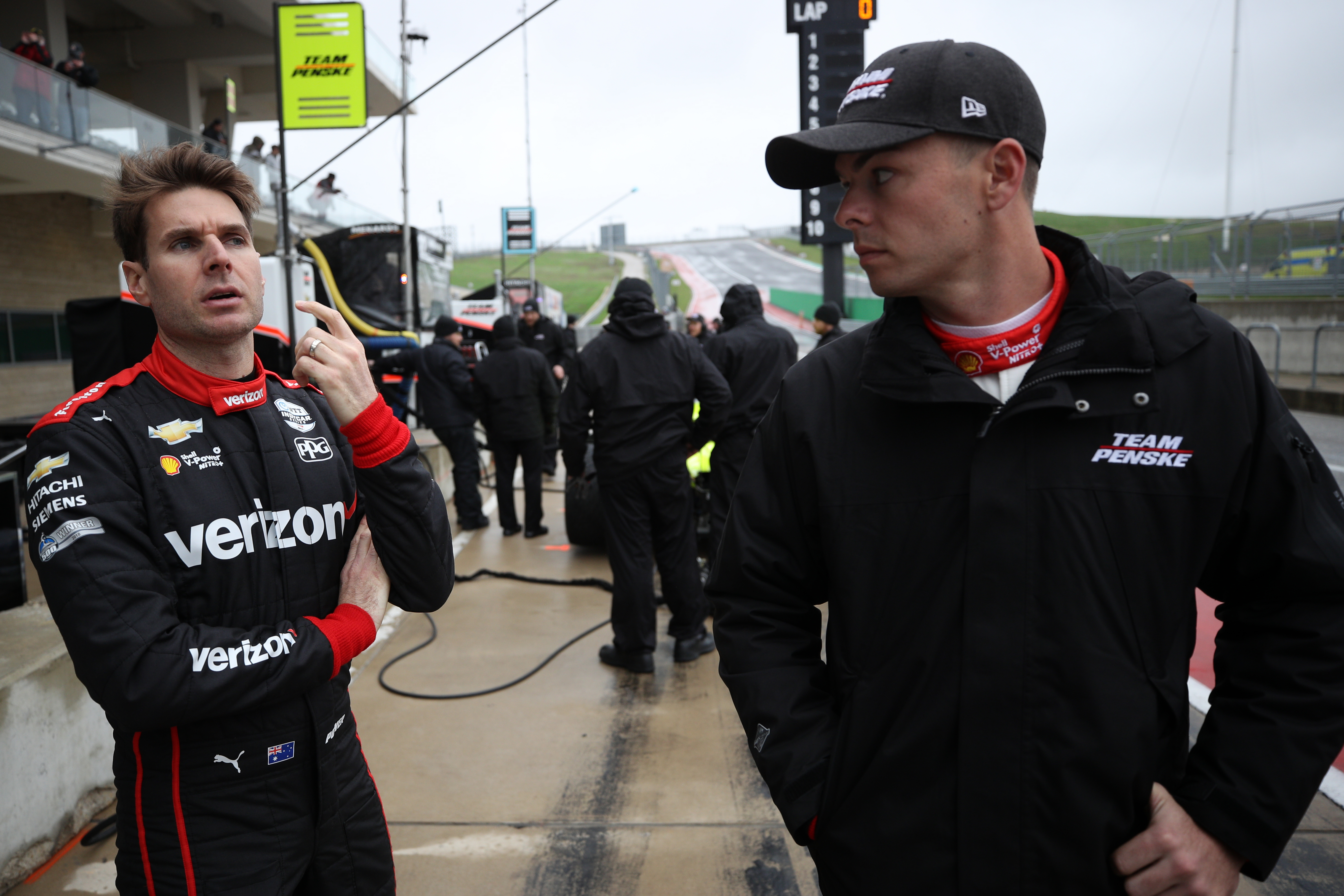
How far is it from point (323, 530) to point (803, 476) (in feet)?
3.50

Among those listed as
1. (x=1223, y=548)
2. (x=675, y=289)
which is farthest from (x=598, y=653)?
(x=675, y=289)

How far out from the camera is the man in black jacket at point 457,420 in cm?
902

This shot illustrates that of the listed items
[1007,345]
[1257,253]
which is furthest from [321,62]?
[1257,253]

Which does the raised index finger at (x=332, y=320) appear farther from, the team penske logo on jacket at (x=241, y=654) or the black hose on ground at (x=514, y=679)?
the black hose on ground at (x=514, y=679)

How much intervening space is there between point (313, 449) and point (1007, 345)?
147 centimetres

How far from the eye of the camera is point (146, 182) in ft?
6.38

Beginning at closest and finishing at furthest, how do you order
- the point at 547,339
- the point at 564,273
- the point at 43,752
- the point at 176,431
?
the point at 176,431, the point at 43,752, the point at 547,339, the point at 564,273

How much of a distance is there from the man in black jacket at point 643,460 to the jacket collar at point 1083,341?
3.79 m

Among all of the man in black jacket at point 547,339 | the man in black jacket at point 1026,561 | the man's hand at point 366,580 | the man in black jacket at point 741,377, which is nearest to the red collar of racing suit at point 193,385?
the man's hand at point 366,580

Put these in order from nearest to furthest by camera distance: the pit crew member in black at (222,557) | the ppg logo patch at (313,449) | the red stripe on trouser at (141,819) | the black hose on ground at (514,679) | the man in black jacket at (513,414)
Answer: the pit crew member in black at (222,557)
the red stripe on trouser at (141,819)
the ppg logo patch at (313,449)
the black hose on ground at (514,679)
the man in black jacket at (513,414)

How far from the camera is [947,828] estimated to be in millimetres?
1443

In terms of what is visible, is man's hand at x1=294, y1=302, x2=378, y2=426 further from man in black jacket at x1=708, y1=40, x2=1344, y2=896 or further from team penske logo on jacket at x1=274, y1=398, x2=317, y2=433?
man in black jacket at x1=708, y1=40, x2=1344, y2=896

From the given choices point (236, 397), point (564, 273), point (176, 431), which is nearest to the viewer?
point (176, 431)

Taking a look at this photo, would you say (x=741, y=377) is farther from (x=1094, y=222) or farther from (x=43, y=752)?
(x=1094, y=222)
